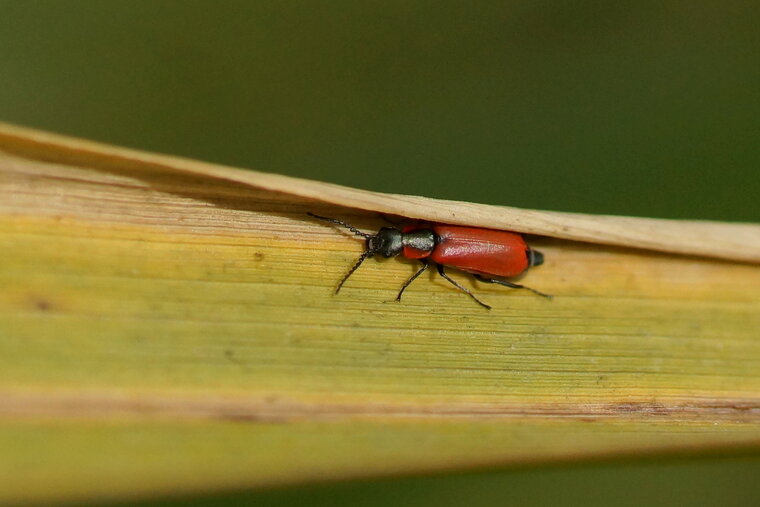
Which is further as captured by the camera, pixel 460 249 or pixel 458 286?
pixel 460 249

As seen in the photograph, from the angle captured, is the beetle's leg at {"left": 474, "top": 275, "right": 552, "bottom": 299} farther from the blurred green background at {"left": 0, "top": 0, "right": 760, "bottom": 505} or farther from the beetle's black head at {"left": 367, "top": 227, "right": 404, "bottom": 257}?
the blurred green background at {"left": 0, "top": 0, "right": 760, "bottom": 505}

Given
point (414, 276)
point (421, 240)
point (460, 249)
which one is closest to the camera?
point (414, 276)

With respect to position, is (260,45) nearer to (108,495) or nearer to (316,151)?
(316,151)

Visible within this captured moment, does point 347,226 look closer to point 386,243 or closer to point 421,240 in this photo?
point 386,243

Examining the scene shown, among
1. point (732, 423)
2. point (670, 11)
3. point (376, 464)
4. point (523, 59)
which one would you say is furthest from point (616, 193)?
point (376, 464)

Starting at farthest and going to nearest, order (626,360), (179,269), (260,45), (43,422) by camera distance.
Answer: (260,45) < (626,360) < (179,269) < (43,422)

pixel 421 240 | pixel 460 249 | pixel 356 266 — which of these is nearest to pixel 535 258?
pixel 460 249

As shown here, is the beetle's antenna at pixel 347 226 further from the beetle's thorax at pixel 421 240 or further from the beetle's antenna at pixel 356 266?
the beetle's thorax at pixel 421 240
